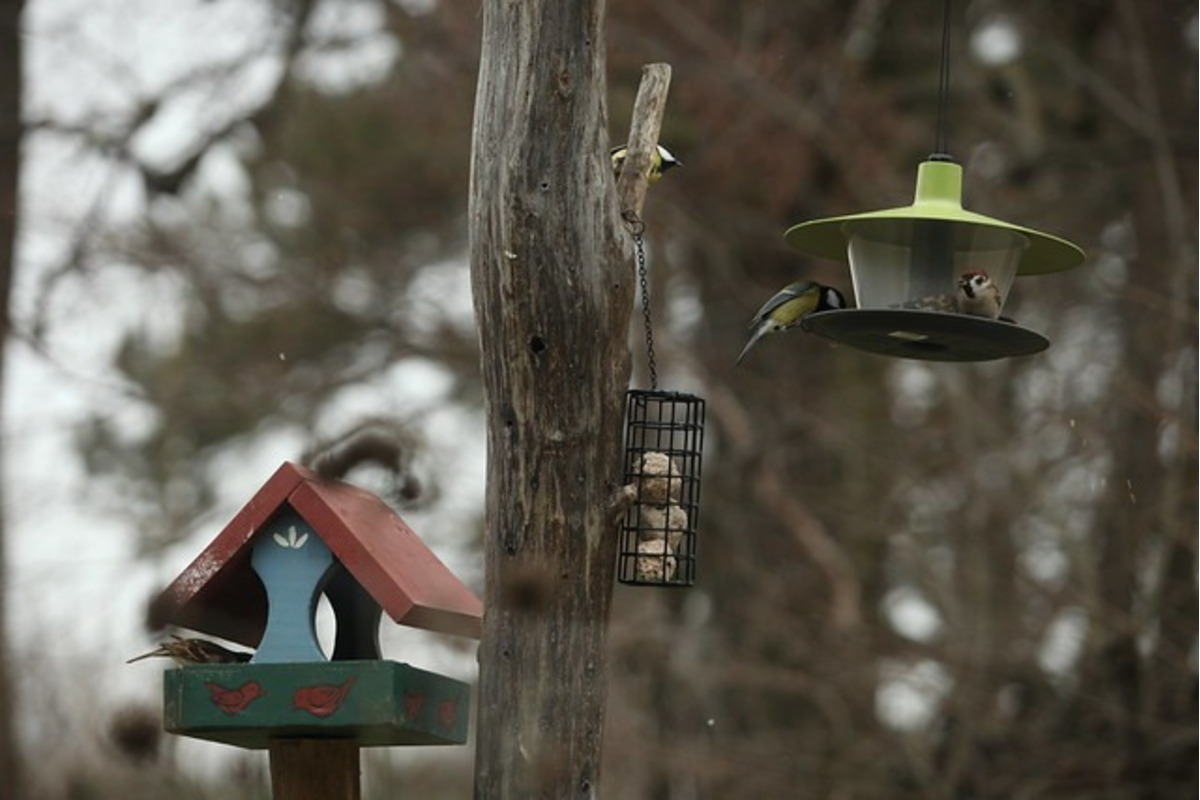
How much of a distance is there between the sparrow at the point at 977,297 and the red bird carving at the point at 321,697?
5.63 ft

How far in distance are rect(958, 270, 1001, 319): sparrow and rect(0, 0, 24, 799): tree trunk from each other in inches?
288

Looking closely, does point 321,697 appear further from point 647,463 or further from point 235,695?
point 647,463

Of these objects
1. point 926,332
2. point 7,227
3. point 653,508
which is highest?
point 7,227

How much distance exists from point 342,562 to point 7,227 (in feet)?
24.5

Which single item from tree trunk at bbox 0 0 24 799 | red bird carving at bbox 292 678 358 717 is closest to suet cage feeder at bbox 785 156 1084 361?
red bird carving at bbox 292 678 358 717

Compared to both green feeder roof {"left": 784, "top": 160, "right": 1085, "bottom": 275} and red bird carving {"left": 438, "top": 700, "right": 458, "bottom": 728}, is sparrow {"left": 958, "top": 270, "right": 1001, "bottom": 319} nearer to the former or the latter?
green feeder roof {"left": 784, "top": 160, "right": 1085, "bottom": 275}

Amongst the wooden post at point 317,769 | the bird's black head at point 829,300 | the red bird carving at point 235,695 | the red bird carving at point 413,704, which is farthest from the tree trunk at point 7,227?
the red bird carving at point 413,704

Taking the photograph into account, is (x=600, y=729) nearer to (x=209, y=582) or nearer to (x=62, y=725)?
(x=209, y=582)

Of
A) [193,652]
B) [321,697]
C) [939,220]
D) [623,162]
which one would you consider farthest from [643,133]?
[193,652]

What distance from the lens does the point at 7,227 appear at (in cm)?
1161

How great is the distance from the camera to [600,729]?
463 cm

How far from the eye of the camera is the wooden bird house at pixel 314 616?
4559 millimetres

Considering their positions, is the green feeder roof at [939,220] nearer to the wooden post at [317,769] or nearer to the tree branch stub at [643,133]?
the tree branch stub at [643,133]

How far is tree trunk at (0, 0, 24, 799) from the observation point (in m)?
11.3
